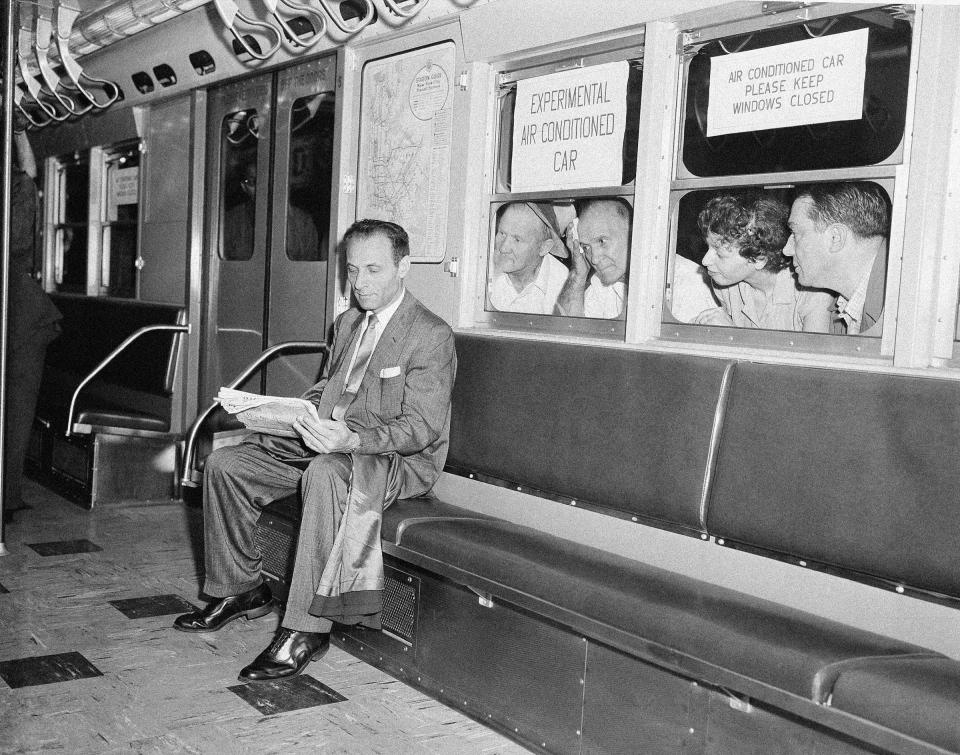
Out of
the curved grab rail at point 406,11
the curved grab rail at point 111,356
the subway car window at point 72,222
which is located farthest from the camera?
the subway car window at point 72,222

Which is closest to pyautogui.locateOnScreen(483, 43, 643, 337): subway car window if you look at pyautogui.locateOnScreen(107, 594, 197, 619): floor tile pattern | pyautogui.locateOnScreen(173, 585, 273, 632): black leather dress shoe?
pyautogui.locateOnScreen(173, 585, 273, 632): black leather dress shoe

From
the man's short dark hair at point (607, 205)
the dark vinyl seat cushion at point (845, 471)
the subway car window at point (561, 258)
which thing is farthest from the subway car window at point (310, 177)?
the dark vinyl seat cushion at point (845, 471)

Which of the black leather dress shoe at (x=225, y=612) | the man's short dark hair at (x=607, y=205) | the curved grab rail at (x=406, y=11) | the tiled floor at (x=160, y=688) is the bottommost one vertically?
the tiled floor at (x=160, y=688)

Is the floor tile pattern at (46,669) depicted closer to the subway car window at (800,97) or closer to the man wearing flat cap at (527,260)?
the man wearing flat cap at (527,260)

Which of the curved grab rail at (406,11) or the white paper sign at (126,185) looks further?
the white paper sign at (126,185)

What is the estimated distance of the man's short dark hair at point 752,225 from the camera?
298 cm

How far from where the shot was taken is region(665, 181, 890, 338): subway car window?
274 centimetres

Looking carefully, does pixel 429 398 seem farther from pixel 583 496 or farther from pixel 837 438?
pixel 837 438

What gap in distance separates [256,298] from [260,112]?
3.21 feet

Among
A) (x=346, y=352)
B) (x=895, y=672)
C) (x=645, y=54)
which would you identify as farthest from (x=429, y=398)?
(x=895, y=672)

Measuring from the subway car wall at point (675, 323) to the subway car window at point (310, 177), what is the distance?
0.11 m

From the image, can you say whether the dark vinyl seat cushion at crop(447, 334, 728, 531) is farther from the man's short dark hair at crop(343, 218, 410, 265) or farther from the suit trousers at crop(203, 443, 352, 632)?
the suit trousers at crop(203, 443, 352, 632)

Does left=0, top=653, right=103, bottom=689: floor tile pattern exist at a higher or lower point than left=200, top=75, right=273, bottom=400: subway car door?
lower

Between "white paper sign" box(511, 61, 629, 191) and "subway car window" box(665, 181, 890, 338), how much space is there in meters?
0.40
